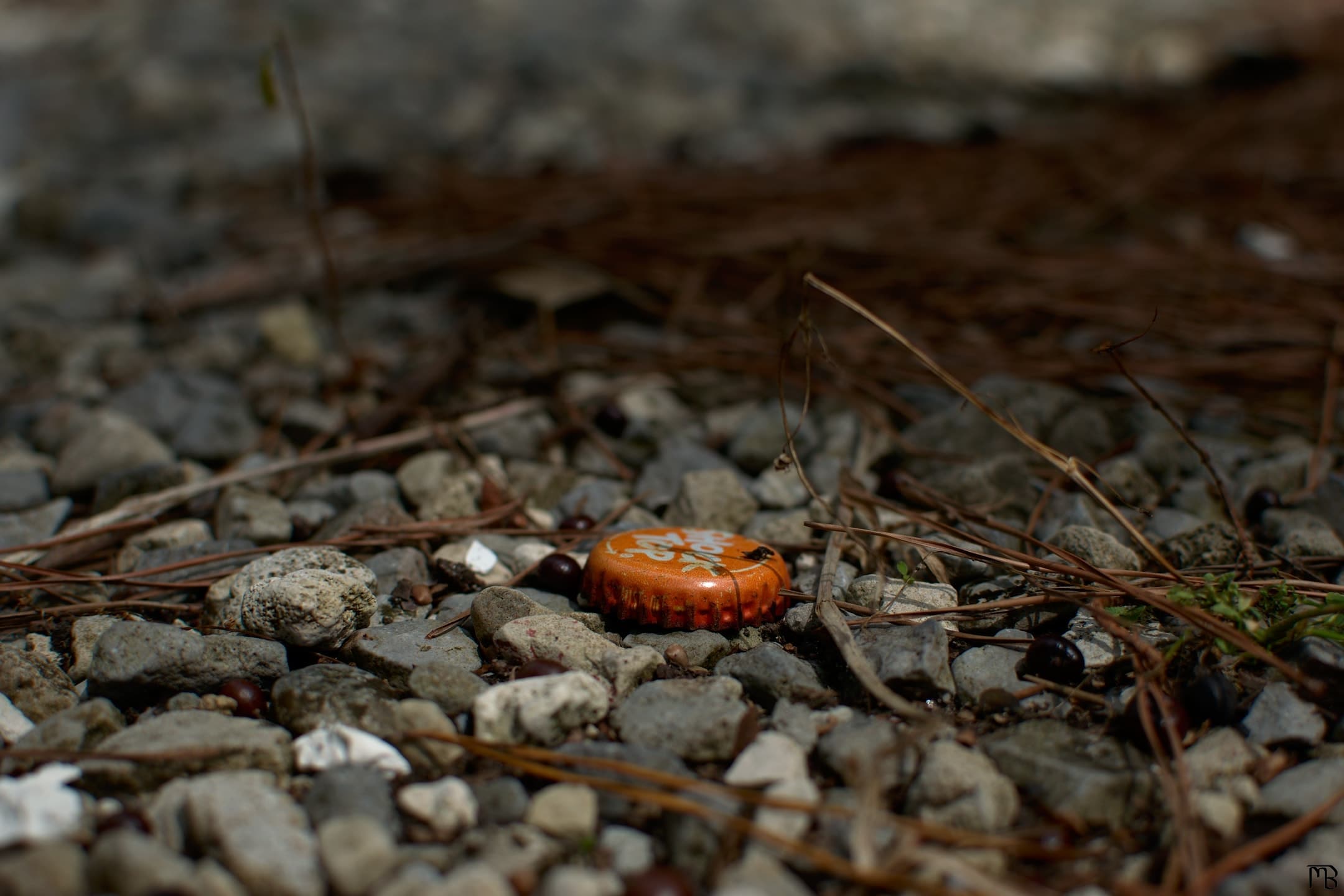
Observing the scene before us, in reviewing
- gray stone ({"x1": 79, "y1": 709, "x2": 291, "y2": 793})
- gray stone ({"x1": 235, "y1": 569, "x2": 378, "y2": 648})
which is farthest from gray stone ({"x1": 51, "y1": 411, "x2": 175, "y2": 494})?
gray stone ({"x1": 79, "y1": 709, "x2": 291, "y2": 793})

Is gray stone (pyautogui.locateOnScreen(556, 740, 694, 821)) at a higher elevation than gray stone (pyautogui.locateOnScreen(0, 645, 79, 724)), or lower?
lower

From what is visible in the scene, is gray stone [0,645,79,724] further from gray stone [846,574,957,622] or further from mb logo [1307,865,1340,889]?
mb logo [1307,865,1340,889]

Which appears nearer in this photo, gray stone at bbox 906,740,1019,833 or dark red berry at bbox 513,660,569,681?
gray stone at bbox 906,740,1019,833

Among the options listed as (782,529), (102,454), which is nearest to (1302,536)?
(782,529)

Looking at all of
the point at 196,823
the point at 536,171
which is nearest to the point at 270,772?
the point at 196,823

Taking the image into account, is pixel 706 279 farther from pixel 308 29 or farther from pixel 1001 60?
pixel 308 29

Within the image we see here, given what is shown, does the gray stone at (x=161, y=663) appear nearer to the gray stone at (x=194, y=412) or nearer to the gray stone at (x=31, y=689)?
the gray stone at (x=31, y=689)
